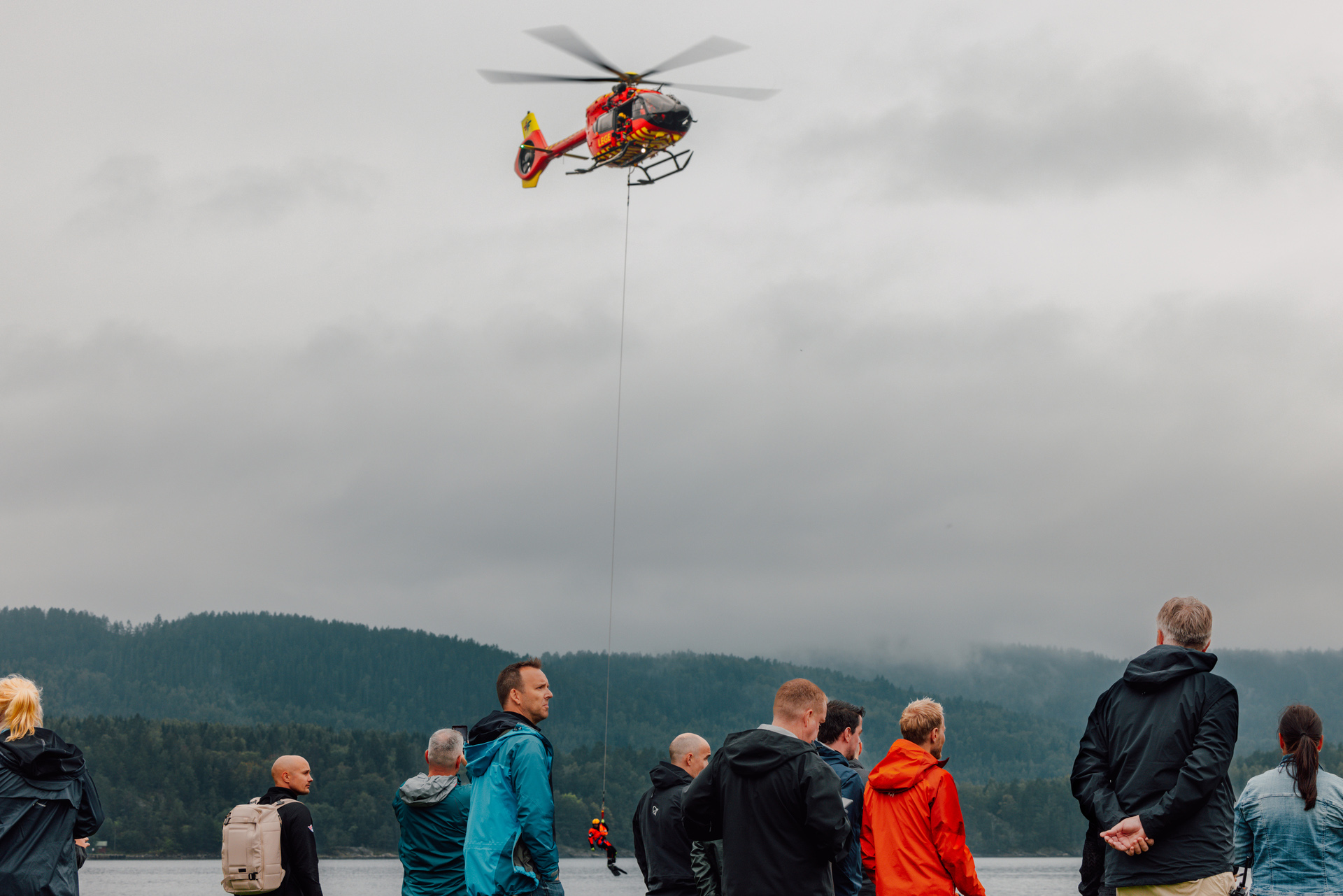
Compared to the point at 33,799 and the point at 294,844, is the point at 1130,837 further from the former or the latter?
the point at 33,799

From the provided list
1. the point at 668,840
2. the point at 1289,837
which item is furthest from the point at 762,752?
the point at 1289,837

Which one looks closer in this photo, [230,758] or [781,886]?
[781,886]

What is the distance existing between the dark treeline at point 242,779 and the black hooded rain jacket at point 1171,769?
90.3 m

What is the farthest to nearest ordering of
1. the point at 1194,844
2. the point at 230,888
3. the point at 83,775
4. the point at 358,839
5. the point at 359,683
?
the point at 359,683 < the point at 358,839 < the point at 230,888 < the point at 83,775 < the point at 1194,844

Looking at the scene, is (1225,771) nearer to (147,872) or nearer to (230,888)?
(230,888)

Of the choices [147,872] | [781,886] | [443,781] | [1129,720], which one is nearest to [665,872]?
→ [443,781]

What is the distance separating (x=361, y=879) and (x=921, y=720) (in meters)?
91.6

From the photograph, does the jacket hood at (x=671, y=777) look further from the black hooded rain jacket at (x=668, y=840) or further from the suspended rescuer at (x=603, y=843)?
the suspended rescuer at (x=603, y=843)

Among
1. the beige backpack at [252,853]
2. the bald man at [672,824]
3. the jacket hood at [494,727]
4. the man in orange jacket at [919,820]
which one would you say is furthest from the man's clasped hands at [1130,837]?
→ the beige backpack at [252,853]

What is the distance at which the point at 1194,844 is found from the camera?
5.03 metres

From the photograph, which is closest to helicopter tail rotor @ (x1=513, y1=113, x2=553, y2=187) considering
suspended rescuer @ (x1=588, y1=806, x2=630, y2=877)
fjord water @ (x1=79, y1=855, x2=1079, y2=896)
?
suspended rescuer @ (x1=588, y1=806, x2=630, y2=877)

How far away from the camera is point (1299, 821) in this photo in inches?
256

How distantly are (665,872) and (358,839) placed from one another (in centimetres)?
9960

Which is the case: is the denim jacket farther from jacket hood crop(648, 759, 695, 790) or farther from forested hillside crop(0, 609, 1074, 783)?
forested hillside crop(0, 609, 1074, 783)
